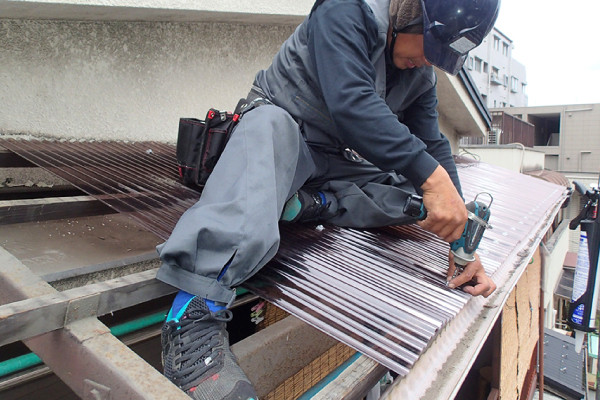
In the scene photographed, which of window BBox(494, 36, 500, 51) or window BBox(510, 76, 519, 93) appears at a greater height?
window BBox(494, 36, 500, 51)

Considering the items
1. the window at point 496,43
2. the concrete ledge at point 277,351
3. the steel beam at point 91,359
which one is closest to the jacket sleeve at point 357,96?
the concrete ledge at point 277,351

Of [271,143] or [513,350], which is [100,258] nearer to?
[271,143]

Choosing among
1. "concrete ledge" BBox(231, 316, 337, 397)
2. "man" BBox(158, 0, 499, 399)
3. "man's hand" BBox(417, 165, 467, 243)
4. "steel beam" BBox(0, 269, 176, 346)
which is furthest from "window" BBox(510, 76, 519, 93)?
"steel beam" BBox(0, 269, 176, 346)

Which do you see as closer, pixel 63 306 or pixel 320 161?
pixel 63 306

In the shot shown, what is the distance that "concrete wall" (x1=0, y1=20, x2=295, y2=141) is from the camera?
9.18ft

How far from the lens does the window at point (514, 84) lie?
37.4 m

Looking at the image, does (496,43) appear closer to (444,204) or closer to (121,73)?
(121,73)

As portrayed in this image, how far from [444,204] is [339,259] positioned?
1.60ft

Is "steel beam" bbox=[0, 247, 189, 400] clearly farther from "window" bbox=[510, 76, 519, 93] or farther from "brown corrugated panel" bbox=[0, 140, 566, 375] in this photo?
"window" bbox=[510, 76, 519, 93]

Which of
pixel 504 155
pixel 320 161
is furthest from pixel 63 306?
pixel 504 155

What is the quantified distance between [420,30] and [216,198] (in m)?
1.19

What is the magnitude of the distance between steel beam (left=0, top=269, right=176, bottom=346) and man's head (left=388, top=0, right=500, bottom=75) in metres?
1.50

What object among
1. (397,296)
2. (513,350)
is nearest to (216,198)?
(397,296)

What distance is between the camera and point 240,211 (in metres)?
1.30
